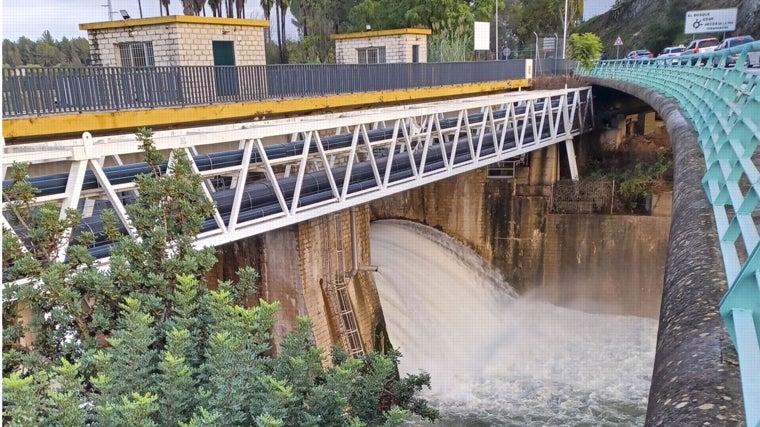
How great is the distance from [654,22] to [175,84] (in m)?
54.2

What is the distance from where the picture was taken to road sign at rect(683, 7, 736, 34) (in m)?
41.9

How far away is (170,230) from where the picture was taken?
19.8 feet

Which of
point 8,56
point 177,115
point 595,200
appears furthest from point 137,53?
point 8,56

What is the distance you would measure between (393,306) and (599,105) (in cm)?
1304

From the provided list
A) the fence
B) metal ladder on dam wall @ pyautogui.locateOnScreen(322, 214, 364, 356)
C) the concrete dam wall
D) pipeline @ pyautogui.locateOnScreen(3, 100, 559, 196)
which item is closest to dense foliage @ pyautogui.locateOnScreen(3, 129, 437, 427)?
pipeline @ pyautogui.locateOnScreen(3, 100, 559, 196)

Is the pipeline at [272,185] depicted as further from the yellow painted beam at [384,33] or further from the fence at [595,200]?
the yellow painted beam at [384,33]

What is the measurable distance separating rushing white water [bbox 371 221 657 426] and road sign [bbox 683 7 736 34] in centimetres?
3151

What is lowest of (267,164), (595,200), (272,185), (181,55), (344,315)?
(344,315)

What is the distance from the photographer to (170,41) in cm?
1484

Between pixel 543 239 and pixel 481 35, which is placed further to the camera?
pixel 481 35

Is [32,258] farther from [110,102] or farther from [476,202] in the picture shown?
[476,202]

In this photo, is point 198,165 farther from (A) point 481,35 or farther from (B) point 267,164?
(A) point 481,35

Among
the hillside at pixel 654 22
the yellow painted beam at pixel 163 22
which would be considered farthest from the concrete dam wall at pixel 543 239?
the hillside at pixel 654 22

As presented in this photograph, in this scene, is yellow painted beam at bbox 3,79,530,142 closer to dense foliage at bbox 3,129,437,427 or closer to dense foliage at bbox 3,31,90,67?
dense foliage at bbox 3,129,437,427
